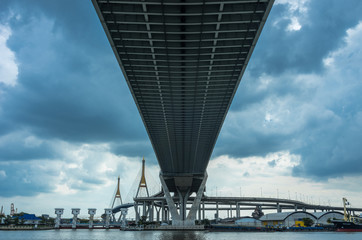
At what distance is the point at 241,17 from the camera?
23.5 m

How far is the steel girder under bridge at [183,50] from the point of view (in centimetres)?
2219

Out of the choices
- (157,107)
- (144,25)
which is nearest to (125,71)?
(144,25)

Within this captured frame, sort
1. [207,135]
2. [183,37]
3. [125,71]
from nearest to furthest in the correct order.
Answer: [183,37]
[125,71]
[207,135]

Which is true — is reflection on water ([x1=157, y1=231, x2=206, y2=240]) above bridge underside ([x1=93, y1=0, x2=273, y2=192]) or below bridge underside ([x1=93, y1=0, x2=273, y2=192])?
below

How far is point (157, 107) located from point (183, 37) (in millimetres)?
17620

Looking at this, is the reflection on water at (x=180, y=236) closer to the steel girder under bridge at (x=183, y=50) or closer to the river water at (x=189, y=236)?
the river water at (x=189, y=236)

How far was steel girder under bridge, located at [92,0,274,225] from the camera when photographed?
22188 millimetres

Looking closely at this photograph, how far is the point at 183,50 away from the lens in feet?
94.4

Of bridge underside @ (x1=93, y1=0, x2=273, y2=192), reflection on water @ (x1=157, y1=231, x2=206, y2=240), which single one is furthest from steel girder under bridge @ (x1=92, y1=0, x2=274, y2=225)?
reflection on water @ (x1=157, y1=231, x2=206, y2=240)

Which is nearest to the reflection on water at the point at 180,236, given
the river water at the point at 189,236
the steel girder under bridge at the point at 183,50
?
the river water at the point at 189,236

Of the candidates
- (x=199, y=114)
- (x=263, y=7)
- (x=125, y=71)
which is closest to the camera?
(x=263, y=7)

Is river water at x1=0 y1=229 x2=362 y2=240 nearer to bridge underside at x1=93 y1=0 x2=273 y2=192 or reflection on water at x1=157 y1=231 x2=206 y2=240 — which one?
reflection on water at x1=157 y1=231 x2=206 y2=240

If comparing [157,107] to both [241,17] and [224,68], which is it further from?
[241,17]

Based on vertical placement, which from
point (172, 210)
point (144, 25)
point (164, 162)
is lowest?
point (172, 210)
